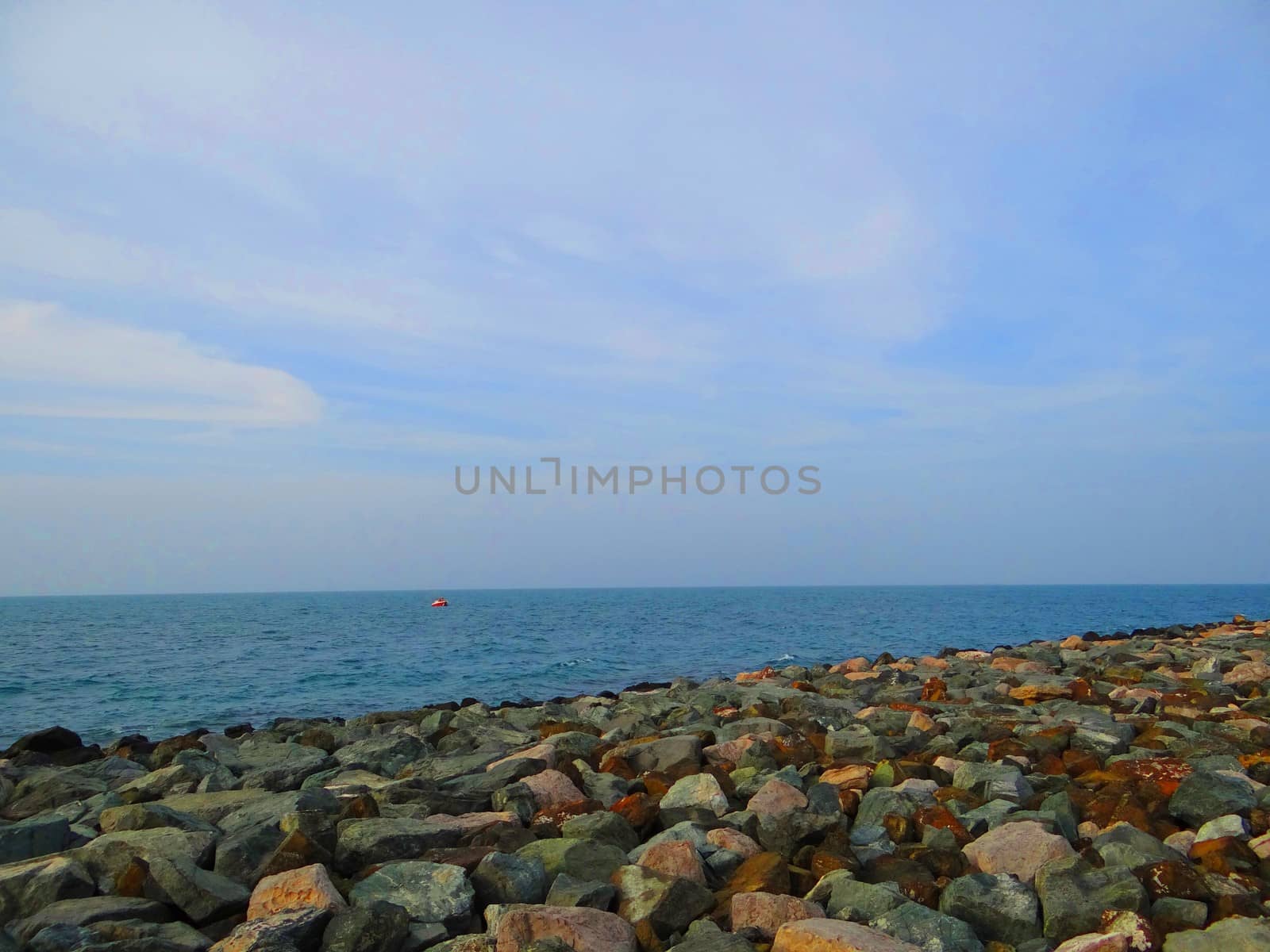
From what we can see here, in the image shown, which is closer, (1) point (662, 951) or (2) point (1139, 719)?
(1) point (662, 951)

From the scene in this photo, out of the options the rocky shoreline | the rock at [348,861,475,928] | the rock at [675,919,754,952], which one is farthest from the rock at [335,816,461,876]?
the rock at [675,919,754,952]

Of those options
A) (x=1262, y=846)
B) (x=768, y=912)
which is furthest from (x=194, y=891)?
(x=1262, y=846)

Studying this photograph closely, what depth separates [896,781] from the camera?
6.34m

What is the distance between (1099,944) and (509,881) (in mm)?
2721

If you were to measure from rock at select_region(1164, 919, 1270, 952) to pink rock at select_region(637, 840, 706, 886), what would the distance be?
2.16 metres

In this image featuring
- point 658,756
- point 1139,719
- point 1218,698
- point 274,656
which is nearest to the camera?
point 658,756

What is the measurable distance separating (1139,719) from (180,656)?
30.5 metres

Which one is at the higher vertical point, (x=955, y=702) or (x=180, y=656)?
(x=955, y=702)

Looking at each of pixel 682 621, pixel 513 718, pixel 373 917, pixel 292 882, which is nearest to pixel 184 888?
pixel 292 882

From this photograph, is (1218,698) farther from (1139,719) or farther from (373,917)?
(373,917)

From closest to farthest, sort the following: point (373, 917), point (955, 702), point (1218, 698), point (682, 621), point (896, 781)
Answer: point (373, 917), point (896, 781), point (1218, 698), point (955, 702), point (682, 621)

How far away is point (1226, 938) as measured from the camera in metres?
3.74

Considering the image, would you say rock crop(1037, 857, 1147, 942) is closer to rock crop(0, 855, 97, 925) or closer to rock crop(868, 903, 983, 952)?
rock crop(868, 903, 983, 952)

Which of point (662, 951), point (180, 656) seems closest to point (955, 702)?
point (662, 951)
